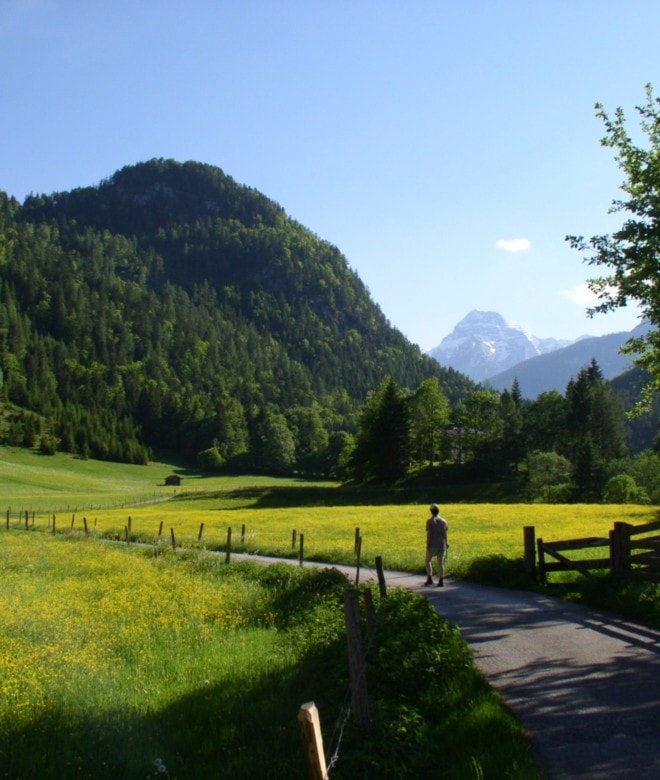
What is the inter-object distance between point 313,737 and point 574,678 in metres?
6.47

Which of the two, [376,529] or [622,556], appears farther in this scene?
[376,529]

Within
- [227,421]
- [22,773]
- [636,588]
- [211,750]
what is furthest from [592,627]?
[227,421]

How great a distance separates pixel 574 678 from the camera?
33.1 ft

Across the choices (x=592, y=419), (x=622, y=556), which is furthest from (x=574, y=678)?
(x=592, y=419)

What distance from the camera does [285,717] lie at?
354 inches

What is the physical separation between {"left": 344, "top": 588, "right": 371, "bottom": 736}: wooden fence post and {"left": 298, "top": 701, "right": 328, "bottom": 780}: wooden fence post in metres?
1.92

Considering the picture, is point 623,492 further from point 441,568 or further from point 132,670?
point 132,670

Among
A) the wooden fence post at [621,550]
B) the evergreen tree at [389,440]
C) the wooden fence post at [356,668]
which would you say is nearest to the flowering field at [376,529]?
the wooden fence post at [621,550]

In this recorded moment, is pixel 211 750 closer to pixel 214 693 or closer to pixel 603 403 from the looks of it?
pixel 214 693

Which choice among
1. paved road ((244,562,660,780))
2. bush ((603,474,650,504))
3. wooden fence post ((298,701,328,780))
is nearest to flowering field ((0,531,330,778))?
wooden fence post ((298,701,328,780))

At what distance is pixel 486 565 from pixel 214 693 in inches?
502

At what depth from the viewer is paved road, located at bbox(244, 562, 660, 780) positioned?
735 cm

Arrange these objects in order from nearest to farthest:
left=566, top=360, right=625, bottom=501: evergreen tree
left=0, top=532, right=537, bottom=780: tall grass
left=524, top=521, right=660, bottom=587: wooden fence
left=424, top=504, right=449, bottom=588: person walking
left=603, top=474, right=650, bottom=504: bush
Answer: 1. left=0, top=532, right=537, bottom=780: tall grass
2. left=524, top=521, right=660, bottom=587: wooden fence
3. left=424, top=504, right=449, bottom=588: person walking
4. left=603, top=474, right=650, bottom=504: bush
5. left=566, top=360, right=625, bottom=501: evergreen tree

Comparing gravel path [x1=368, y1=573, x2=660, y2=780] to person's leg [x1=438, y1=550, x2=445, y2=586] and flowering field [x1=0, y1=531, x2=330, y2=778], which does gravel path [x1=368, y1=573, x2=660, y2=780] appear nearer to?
flowering field [x1=0, y1=531, x2=330, y2=778]
